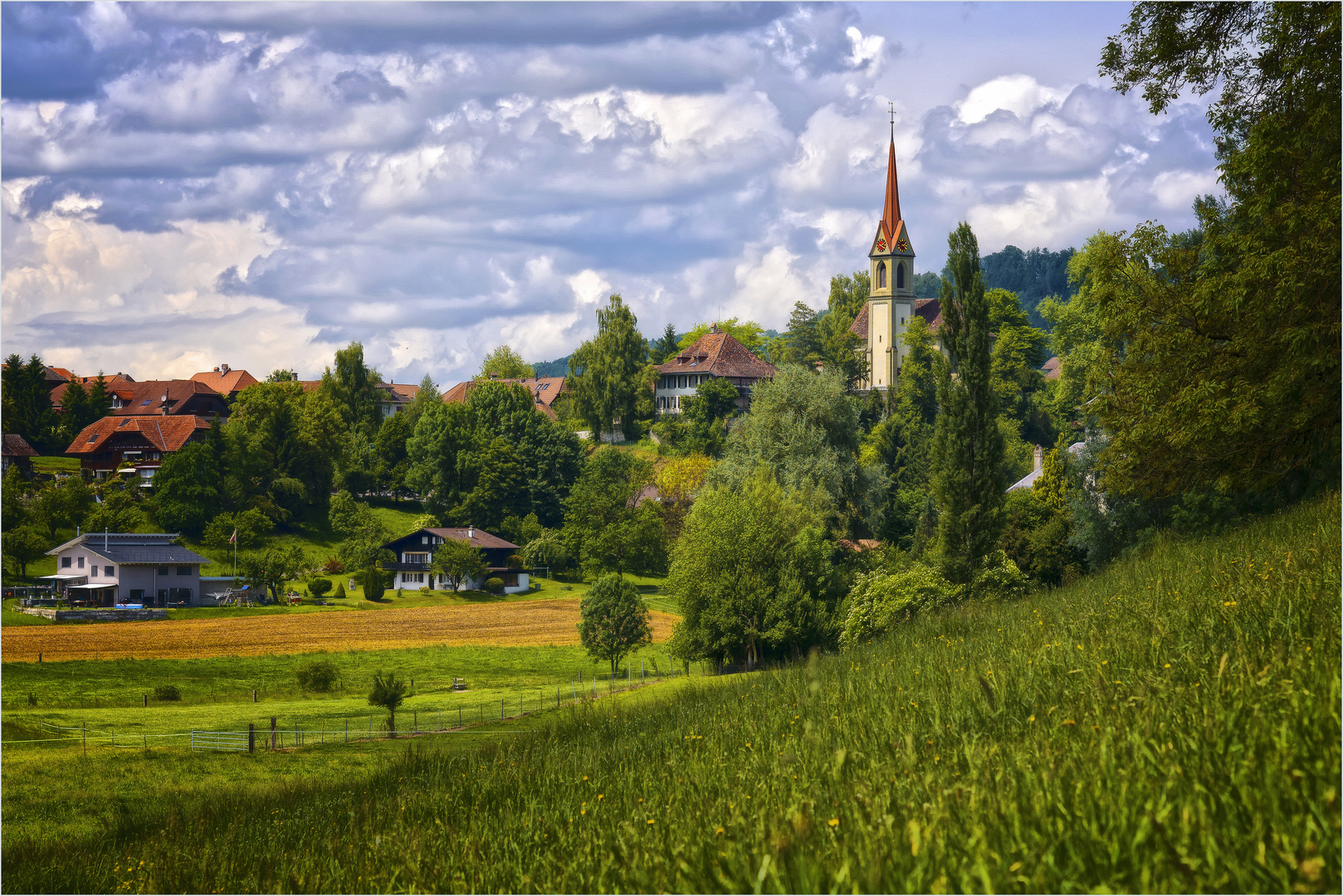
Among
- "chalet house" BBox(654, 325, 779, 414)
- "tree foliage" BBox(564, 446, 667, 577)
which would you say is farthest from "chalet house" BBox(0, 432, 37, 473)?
"chalet house" BBox(654, 325, 779, 414)

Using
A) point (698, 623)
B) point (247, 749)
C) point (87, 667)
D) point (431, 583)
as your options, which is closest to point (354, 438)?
point (431, 583)

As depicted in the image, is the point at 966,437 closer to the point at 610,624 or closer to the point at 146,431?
the point at 610,624

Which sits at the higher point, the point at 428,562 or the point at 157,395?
the point at 157,395

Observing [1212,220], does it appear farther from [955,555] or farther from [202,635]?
[202,635]

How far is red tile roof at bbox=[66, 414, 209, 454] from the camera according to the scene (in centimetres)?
10100

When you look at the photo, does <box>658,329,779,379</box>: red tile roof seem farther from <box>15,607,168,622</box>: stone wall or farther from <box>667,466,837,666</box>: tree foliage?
<box>667,466,837,666</box>: tree foliage

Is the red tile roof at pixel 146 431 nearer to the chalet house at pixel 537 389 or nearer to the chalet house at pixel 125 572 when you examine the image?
the chalet house at pixel 125 572

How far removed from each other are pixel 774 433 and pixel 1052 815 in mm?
54901

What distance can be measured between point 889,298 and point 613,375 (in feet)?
109

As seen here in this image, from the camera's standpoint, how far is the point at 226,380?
14275 centimetres

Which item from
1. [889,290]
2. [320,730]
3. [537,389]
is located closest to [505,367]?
[537,389]

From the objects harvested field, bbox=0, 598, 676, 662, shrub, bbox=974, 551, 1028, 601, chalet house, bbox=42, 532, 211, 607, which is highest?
shrub, bbox=974, 551, 1028, 601

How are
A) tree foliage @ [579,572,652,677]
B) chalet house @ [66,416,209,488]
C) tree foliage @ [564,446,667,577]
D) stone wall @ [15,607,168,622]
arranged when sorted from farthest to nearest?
chalet house @ [66,416,209,488] < tree foliage @ [564,446,667,577] < stone wall @ [15,607,168,622] < tree foliage @ [579,572,652,677]

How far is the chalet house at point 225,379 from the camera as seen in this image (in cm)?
14012
